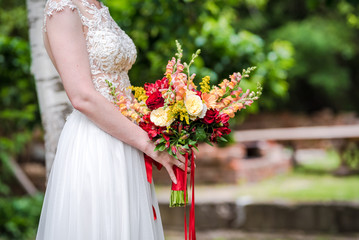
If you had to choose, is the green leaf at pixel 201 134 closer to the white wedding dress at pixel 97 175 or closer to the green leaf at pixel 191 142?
the green leaf at pixel 191 142

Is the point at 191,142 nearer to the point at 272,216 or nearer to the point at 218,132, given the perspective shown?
the point at 218,132

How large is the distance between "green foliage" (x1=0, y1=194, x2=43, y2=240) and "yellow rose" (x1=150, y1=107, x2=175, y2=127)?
4552mm

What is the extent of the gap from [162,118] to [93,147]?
1.15ft

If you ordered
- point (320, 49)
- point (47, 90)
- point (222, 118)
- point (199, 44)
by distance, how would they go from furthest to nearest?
point (320, 49) → point (199, 44) → point (47, 90) → point (222, 118)

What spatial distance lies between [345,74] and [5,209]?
15.3 metres

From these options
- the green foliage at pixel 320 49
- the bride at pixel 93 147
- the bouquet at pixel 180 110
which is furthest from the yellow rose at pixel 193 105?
the green foliage at pixel 320 49

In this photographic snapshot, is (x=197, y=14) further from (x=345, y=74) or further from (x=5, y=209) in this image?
(x=345, y=74)

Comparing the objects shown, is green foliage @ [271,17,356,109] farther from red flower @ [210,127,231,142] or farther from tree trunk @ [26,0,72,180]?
red flower @ [210,127,231,142]

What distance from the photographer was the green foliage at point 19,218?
5.94m

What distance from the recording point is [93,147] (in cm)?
208

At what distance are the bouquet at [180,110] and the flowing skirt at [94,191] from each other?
19cm

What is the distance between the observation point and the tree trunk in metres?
2.76

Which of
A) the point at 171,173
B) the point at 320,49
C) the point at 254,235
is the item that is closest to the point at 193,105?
the point at 171,173

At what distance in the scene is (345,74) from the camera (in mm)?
18406
